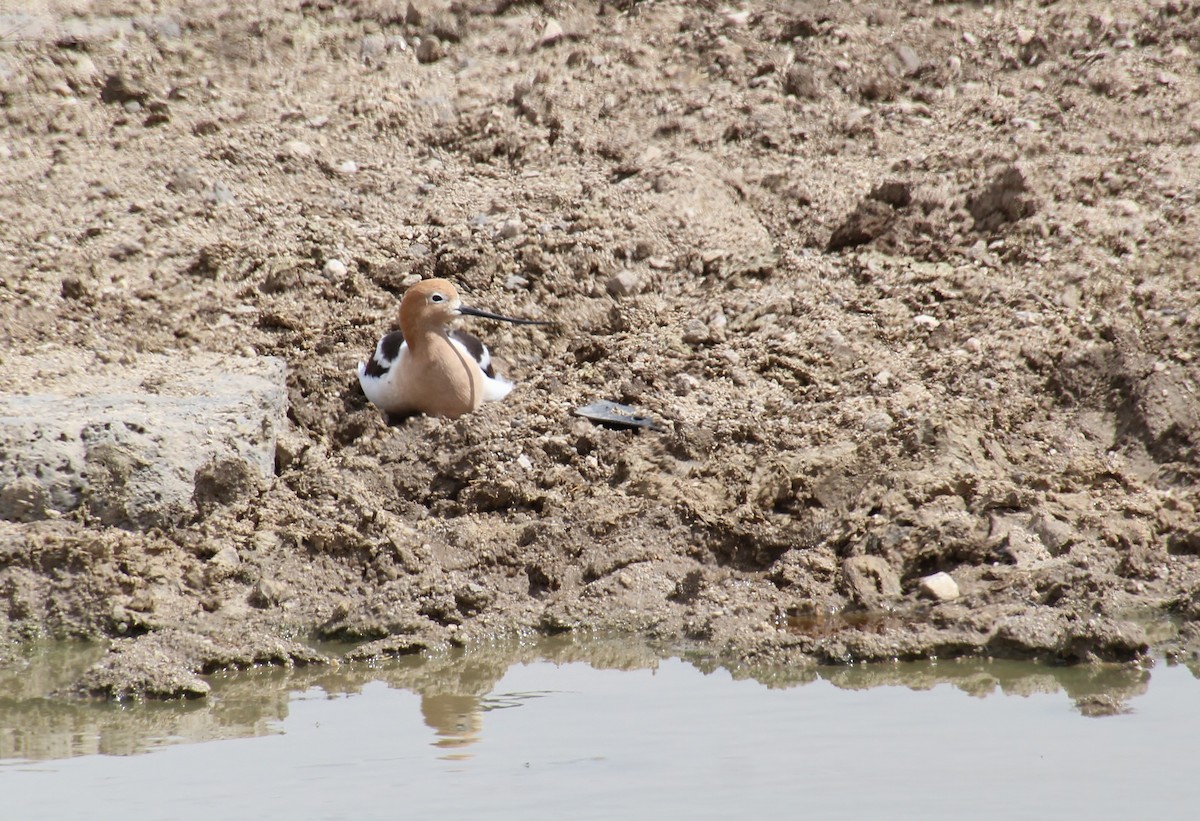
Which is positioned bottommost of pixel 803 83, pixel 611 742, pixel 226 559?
pixel 611 742

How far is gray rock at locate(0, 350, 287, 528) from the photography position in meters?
5.71

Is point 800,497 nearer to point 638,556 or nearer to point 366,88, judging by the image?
point 638,556

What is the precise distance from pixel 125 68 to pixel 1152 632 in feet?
25.2

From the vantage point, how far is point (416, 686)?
506 cm

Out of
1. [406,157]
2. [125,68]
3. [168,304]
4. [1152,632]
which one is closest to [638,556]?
[1152,632]

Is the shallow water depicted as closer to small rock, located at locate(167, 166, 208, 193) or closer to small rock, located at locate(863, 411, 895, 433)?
small rock, located at locate(863, 411, 895, 433)

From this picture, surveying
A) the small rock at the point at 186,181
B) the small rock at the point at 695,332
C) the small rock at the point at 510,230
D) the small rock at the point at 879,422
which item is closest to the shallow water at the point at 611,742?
the small rock at the point at 879,422

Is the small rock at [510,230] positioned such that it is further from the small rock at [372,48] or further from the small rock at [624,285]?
the small rock at [372,48]

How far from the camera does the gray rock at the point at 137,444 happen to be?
225 inches

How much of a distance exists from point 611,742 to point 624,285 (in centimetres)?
382

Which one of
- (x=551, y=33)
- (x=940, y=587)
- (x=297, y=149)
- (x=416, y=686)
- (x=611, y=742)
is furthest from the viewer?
(x=551, y=33)

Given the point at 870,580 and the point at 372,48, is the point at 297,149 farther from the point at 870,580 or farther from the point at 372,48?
the point at 870,580

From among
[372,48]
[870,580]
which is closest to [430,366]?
[870,580]

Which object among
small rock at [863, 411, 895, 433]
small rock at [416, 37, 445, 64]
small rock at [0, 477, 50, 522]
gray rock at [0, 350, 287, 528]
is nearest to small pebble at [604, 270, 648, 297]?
small rock at [863, 411, 895, 433]
